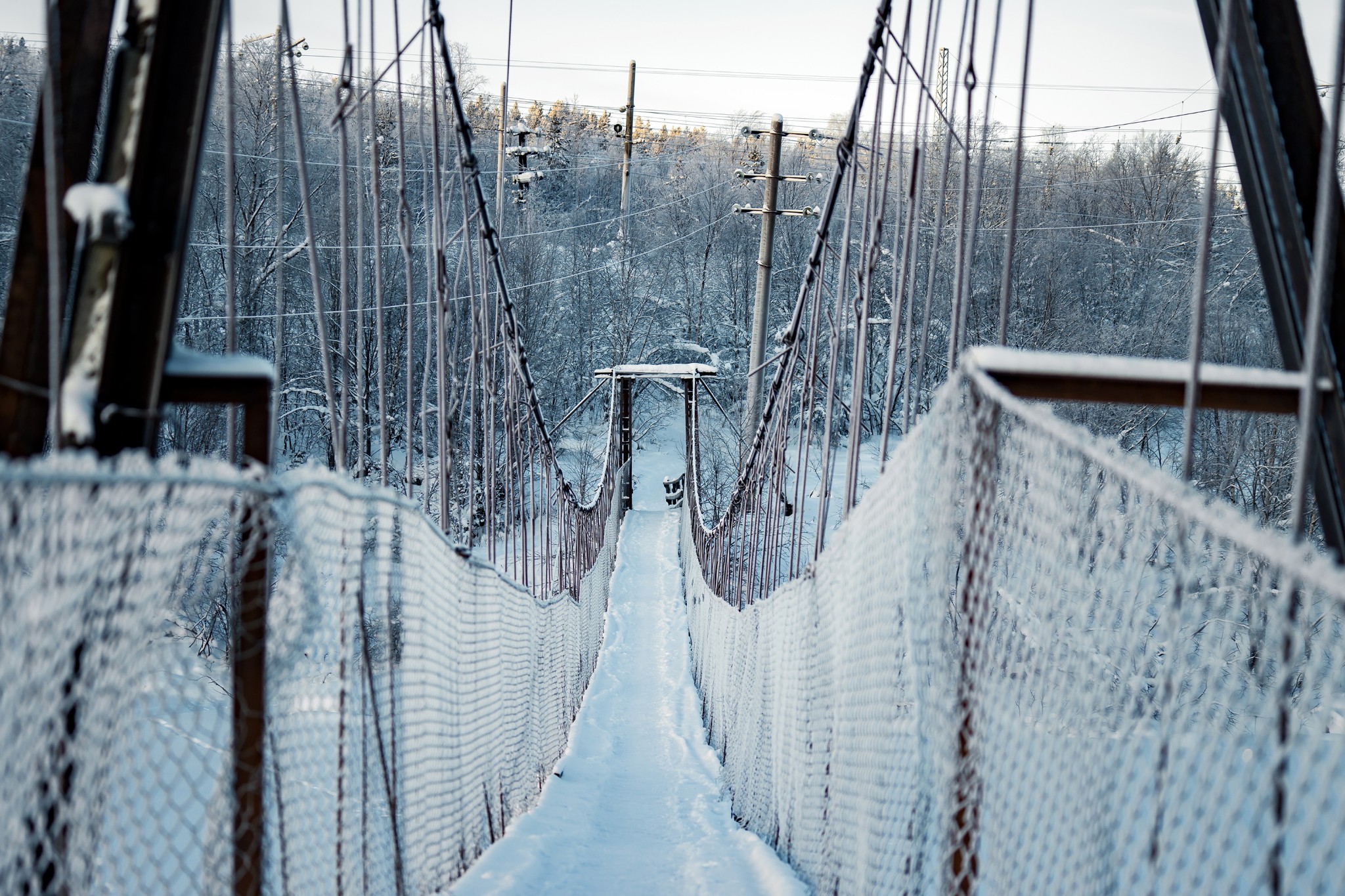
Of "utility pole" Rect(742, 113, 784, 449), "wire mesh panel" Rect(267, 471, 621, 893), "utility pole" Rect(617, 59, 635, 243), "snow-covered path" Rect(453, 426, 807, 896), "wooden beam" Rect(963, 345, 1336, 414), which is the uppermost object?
"utility pole" Rect(617, 59, 635, 243)

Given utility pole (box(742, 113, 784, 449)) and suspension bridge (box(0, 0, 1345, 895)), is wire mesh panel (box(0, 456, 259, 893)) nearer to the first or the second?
suspension bridge (box(0, 0, 1345, 895))

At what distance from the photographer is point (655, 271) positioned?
2289cm

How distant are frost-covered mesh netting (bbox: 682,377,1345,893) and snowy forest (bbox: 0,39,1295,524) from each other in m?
7.49

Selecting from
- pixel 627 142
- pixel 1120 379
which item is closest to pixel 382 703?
pixel 1120 379

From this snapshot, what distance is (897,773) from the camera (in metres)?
1.22

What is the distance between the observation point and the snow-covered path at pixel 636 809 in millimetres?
2189

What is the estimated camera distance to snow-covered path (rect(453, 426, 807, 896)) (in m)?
2.19

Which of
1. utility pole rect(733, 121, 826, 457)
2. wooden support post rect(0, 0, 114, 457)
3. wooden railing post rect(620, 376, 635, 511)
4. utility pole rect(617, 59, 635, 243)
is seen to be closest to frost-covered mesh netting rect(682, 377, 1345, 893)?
wooden support post rect(0, 0, 114, 457)

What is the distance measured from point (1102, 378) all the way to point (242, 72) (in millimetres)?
17528

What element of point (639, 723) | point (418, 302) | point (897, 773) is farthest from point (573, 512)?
point (418, 302)

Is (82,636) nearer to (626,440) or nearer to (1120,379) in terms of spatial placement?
(1120,379)

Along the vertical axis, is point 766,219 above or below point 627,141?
below

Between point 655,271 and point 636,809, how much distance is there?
2050cm

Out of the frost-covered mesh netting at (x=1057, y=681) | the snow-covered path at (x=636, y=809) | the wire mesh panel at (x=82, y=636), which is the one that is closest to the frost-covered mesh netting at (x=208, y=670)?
the wire mesh panel at (x=82, y=636)
